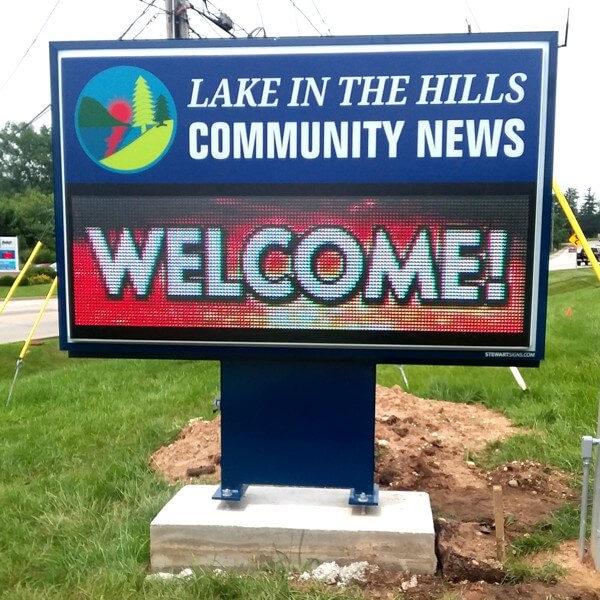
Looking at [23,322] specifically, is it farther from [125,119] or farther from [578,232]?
[578,232]

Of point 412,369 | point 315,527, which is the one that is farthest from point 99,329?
point 412,369

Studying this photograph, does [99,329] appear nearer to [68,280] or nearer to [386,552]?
[68,280]

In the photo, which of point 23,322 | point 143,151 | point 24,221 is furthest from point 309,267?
point 24,221

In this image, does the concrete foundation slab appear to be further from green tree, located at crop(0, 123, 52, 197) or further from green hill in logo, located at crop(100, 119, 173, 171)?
green tree, located at crop(0, 123, 52, 197)

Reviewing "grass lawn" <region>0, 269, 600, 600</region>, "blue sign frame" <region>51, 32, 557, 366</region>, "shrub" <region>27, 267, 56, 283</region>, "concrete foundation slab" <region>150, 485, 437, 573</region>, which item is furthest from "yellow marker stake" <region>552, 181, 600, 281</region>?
"shrub" <region>27, 267, 56, 283</region>

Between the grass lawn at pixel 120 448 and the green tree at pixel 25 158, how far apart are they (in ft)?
245

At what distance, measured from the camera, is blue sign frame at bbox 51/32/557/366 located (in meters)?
3.62

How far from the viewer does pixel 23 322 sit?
64.5 feet

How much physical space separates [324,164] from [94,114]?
4.52ft

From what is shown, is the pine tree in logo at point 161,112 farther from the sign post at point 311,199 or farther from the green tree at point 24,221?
the green tree at point 24,221

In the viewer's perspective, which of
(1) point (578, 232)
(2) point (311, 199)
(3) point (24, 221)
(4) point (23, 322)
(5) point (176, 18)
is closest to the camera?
(2) point (311, 199)

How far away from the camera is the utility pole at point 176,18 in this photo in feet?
33.5

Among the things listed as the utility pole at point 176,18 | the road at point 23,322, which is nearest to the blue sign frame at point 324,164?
the utility pole at point 176,18

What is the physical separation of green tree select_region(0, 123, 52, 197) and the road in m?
56.9
